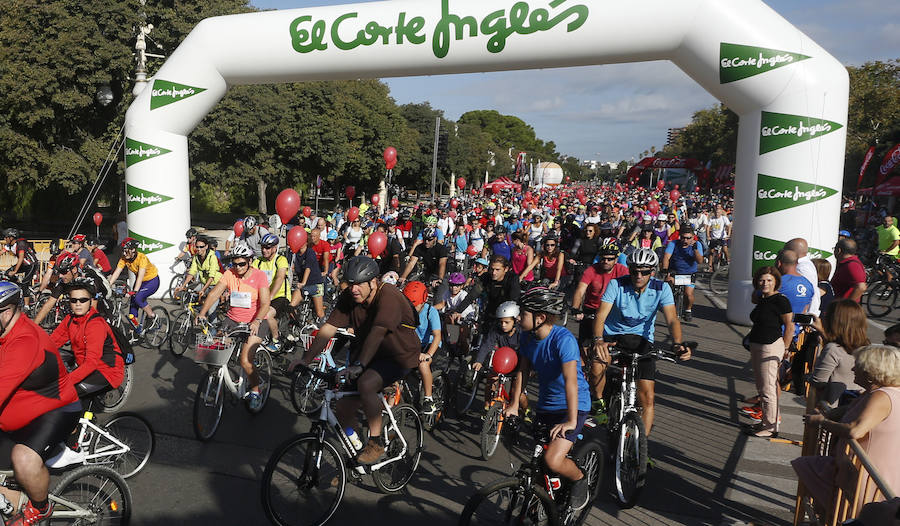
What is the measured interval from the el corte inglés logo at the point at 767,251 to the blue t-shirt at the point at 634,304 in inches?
236

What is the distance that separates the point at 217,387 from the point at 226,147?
75.6 ft

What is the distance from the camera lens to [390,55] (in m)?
11.4

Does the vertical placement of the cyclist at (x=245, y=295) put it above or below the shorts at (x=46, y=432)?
above

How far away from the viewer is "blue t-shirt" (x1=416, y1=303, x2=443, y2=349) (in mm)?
6734

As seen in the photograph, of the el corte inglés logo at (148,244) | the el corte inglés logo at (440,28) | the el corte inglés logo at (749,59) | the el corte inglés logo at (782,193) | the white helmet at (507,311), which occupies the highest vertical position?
the el corte inglés logo at (440,28)

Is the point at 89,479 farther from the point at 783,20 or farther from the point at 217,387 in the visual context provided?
the point at 783,20

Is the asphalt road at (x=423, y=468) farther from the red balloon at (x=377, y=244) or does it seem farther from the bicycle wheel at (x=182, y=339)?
the red balloon at (x=377, y=244)

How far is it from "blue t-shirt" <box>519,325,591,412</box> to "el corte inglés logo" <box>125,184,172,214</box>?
11104 millimetres

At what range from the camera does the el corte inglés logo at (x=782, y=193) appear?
10.5 m

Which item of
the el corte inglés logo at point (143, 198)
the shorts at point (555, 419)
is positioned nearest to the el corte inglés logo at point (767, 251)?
the shorts at point (555, 419)

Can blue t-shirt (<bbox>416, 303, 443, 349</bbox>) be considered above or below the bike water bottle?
above

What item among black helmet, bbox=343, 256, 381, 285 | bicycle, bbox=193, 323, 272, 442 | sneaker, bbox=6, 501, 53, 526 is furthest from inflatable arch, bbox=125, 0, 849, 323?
sneaker, bbox=6, 501, 53, 526

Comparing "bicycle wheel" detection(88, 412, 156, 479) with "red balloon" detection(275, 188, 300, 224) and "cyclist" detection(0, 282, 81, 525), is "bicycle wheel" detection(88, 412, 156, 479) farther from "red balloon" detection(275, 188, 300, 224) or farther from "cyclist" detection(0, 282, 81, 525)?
"red balloon" detection(275, 188, 300, 224)

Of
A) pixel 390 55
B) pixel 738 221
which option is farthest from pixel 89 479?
pixel 738 221
